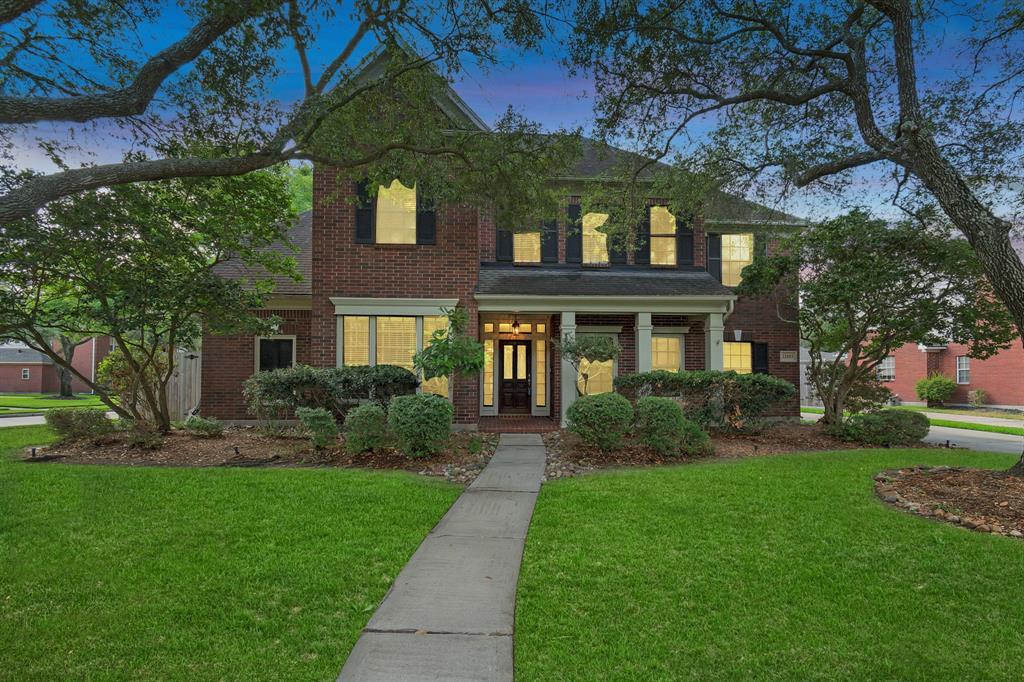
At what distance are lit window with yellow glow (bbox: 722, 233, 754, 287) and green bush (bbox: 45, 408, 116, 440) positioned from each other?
48.6 ft

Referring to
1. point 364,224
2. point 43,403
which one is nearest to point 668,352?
point 364,224

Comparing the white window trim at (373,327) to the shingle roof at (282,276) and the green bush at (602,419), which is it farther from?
the green bush at (602,419)

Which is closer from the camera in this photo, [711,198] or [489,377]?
[711,198]

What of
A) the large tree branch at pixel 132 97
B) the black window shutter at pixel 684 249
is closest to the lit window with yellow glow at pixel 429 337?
the large tree branch at pixel 132 97

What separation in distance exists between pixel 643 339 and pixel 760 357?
14.3 feet

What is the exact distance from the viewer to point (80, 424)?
9.05 m

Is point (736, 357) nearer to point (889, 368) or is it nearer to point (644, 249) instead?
point (644, 249)

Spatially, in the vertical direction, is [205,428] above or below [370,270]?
below

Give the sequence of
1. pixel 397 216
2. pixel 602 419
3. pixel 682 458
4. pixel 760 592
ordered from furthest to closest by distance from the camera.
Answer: pixel 397 216 → pixel 682 458 → pixel 602 419 → pixel 760 592

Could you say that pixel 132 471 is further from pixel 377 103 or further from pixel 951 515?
pixel 951 515

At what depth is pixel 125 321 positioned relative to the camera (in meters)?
8.70

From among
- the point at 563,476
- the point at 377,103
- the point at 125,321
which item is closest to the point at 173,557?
the point at 563,476

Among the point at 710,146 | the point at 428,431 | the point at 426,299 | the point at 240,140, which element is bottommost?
the point at 428,431

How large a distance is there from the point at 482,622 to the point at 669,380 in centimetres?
793
